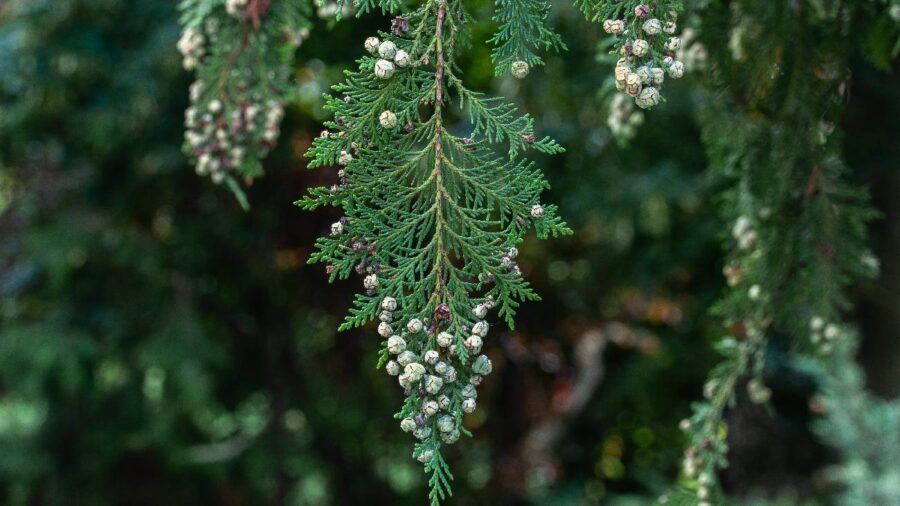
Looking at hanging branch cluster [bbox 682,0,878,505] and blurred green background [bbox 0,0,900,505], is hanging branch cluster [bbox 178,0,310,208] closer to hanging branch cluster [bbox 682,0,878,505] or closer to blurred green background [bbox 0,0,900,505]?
hanging branch cluster [bbox 682,0,878,505]

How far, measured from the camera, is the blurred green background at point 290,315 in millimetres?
3172

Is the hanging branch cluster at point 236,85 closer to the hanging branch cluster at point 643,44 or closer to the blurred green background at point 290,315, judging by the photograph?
the hanging branch cluster at point 643,44

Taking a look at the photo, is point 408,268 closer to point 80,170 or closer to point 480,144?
point 480,144

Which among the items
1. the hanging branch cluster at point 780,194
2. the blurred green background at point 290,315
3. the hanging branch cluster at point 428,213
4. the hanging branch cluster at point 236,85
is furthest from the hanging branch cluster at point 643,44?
the blurred green background at point 290,315

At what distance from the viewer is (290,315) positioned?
12.8 ft

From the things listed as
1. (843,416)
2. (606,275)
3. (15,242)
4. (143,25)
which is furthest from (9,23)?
(843,416)

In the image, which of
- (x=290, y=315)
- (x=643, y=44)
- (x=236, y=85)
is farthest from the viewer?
(x=290, y=315)

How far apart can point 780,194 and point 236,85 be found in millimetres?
866

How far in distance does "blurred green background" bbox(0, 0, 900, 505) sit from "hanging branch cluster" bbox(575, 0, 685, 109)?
6.02 ft

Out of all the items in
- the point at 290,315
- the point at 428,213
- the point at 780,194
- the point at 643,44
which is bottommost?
the point at 290,315

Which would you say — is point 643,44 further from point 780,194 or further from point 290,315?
point 290,315

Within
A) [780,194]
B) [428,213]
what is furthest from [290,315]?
[428,213]

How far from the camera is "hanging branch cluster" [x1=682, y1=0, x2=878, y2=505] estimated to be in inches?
51.8

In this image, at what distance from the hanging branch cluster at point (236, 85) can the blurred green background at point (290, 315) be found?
1.36 meters
